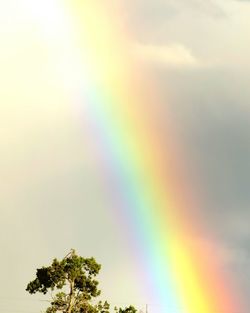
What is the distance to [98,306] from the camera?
68438 millimetres

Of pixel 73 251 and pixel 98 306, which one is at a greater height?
pixel 73 251

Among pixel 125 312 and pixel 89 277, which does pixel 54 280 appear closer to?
pixel 89 277

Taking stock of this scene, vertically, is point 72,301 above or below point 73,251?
below

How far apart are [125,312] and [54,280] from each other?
11.9 metres

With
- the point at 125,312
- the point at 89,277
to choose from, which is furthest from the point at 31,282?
the point at 125,312

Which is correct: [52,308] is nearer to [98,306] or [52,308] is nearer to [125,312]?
[98,306]

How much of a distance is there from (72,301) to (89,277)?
12.2 feet

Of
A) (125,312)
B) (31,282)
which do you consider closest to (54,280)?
(31,282)

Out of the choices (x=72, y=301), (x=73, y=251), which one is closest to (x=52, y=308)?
(x=72, y=301)

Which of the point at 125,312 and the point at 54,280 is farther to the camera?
the point at 125,312

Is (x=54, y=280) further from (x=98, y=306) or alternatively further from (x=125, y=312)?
(x=125, y=312)

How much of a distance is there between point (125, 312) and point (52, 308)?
1125 cm

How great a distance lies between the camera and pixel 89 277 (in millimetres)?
67688

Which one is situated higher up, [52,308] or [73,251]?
[73,251]
